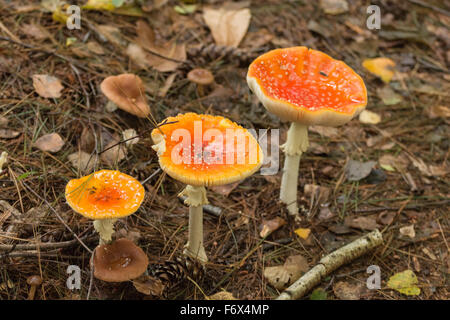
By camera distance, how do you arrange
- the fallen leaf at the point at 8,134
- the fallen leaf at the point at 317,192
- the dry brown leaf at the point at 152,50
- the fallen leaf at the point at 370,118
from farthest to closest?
1. the fallen leaf at the point at 370,118
2. the dry brown leaf at the point at 152,50
3. the fallen leaf at the point at 317,192
4. the fallen leaf at the point at 8,134

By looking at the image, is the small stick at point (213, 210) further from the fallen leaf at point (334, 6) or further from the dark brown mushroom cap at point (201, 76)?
the fallen leaf at point (334, 6)

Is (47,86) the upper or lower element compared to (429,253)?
upper

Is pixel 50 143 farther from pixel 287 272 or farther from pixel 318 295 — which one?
pixel 318 295

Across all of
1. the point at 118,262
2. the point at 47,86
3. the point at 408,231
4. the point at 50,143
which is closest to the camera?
the point at 118,262

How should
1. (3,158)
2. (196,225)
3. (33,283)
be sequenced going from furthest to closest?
(3,158) < (196,225) < (33,283)

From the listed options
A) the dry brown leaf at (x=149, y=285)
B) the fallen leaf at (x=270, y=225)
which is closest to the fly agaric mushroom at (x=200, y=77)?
the fallen leaf at (x=270, y=225)

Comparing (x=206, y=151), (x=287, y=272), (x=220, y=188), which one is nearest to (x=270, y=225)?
(x=287, y=272)

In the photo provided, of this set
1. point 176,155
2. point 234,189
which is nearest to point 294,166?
→ point 234,189

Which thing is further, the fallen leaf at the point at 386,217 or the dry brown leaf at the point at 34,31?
the dry brown leaf at the point at 34,31
